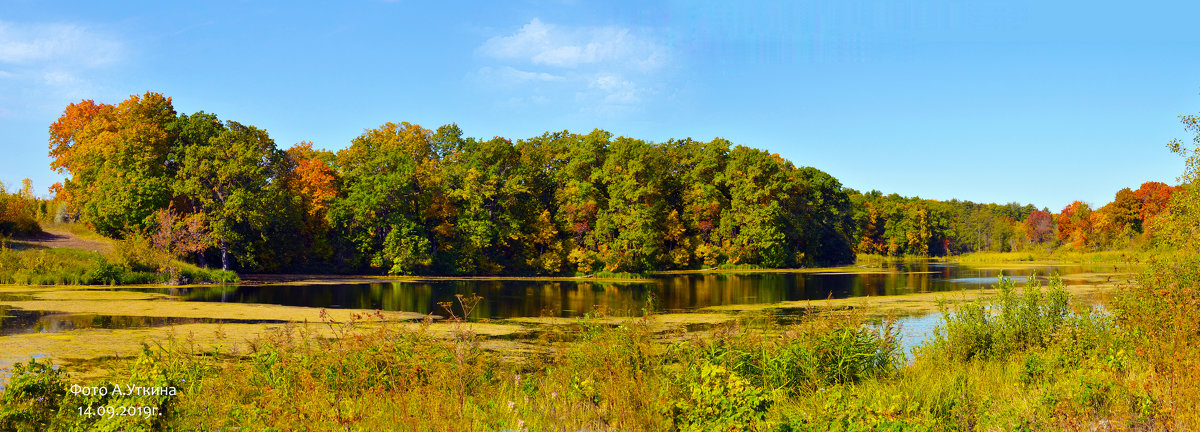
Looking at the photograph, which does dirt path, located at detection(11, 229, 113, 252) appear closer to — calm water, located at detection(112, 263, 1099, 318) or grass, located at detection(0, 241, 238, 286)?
grass, located at detection(0, 241, 238, 286)

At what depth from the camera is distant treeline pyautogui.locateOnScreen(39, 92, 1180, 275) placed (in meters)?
37.9

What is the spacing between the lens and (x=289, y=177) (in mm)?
46438

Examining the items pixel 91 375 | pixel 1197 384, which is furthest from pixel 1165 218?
pixel 91 375

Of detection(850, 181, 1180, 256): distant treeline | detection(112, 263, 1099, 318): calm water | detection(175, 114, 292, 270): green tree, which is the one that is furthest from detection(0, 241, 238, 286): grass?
detection(850, 181, 1180, 256): distant treeline

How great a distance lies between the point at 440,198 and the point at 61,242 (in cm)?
2173

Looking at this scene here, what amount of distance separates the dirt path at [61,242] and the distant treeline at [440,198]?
3.68ft

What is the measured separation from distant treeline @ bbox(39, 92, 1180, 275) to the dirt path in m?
1.12

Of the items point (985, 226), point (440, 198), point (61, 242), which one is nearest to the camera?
point (61, 242)

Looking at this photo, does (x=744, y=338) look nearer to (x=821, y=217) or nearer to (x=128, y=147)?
(x=128, y=147)

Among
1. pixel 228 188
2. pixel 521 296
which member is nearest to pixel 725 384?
pixel 521 296

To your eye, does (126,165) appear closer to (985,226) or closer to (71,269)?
(71,269)

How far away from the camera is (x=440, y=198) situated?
5006cm

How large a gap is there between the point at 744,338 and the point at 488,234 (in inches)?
1573

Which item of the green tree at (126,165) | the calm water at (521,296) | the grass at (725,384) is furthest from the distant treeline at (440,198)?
the grass at (725,384)
